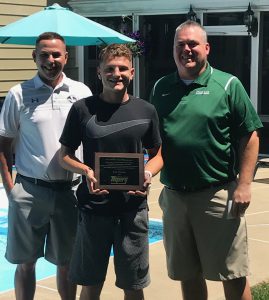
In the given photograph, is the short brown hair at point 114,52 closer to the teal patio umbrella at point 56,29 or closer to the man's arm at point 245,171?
the man's arm at point 245,171

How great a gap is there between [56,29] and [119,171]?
14.3ft

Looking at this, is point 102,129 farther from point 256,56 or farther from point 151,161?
point 256,56

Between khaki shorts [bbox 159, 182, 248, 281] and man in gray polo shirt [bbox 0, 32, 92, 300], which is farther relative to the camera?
man in gray polo shirt [bbox 0, 32, 92, 300]

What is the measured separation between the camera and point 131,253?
3.44 m

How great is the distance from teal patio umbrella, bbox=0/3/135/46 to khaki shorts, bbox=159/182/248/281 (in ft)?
13.3

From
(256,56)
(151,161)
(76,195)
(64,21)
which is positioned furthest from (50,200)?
(256,56)

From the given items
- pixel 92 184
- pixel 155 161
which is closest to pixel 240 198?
pixel 155 161

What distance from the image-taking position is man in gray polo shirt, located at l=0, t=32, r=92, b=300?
3.73 meters

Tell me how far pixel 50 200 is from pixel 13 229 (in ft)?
1.05

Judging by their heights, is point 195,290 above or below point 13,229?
below

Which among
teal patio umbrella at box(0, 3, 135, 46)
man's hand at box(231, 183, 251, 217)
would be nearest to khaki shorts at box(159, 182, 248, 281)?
man's hand at box(231, 183, 251, 217)

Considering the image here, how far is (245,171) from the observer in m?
3.54

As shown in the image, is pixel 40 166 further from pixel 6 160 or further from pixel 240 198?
pixel 240 198

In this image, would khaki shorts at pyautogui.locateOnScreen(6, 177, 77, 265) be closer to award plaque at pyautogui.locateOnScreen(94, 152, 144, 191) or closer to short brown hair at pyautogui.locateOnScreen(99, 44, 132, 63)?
award plaque at pyautogui.locateOnScreen(94, 152, 144, 191)
